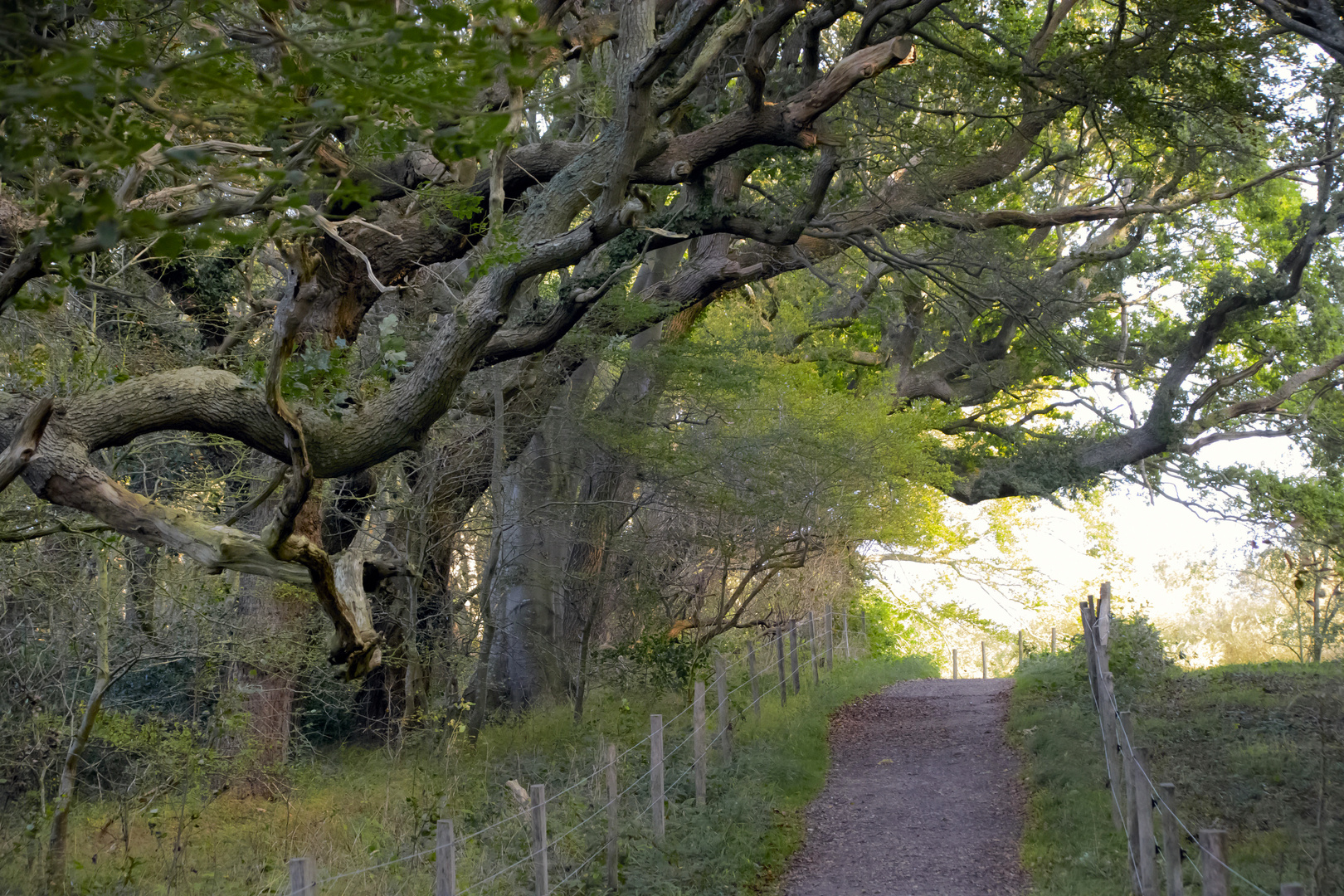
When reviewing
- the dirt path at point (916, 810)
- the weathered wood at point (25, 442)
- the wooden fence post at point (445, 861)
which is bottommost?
the dirt path at point (916, 810)

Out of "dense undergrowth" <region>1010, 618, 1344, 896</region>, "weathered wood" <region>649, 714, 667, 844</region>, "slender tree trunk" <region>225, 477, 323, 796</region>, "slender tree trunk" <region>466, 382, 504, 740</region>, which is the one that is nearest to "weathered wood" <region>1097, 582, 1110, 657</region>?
"dense undergrowth" <region>1010, 618, 1344, 896</region>

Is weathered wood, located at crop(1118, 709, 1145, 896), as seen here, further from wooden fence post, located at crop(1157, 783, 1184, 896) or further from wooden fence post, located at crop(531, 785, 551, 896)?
wooden fence post, located at crop(531, 785, 551, 896)

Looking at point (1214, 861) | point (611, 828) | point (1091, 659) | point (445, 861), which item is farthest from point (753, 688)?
point (1214, 861)

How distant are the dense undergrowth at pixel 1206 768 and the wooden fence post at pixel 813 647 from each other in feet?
12.1

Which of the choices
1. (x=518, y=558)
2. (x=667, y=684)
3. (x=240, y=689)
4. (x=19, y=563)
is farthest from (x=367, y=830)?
(x=667, y=684)

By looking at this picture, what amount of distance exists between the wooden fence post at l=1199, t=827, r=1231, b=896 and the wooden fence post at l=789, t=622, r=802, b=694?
37.6 ft

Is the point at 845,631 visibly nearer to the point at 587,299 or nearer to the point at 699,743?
the point at 699,743

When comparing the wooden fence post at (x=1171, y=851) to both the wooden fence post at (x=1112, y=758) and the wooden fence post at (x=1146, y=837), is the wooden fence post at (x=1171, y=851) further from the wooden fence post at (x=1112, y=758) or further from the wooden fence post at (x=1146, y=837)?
the wooden fence post at (x=1112, y=758)

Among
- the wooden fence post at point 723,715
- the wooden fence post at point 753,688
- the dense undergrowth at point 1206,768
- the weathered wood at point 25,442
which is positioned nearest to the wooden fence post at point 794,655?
the wooden fence post at point 753,688

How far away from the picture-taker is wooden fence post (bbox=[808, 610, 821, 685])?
17.1 metres

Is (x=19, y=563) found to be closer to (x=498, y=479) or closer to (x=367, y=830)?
(x=367, y=830)

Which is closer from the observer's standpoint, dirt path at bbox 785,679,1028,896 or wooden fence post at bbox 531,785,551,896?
wooden fence post at bbox 531,785,551,896

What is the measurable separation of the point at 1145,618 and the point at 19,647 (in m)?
15.1

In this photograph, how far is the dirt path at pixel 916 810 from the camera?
851cm
